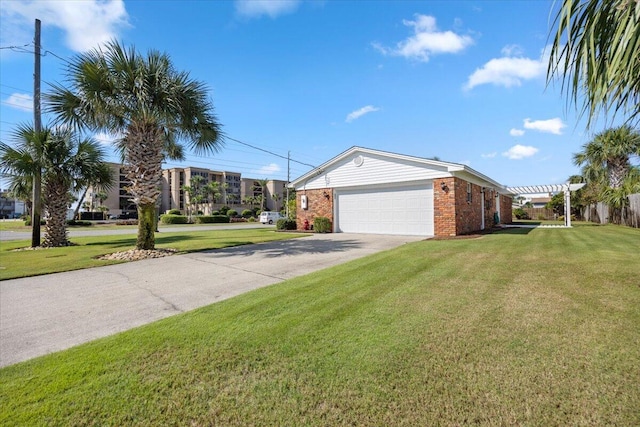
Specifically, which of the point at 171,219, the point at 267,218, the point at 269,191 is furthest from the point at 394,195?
the point at 269,191

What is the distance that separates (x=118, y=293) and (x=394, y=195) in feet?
38.8

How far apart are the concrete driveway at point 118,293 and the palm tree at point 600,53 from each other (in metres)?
4.89

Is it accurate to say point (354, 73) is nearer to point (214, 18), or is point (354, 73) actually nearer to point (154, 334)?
point (214, 18)

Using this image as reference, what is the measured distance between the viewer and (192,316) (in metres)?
3.79

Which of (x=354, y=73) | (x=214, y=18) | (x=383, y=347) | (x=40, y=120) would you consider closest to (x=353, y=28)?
(x=354, y=73)

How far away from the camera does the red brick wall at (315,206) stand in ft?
54.3

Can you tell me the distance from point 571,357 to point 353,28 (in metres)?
12.2

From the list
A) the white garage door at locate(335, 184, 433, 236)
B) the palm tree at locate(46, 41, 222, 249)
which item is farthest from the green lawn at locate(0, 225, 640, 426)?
the white garage door at locate(335, 184, 433, 236)

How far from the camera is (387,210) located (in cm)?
1456

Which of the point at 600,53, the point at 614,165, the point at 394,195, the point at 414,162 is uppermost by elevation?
the point at 614,165

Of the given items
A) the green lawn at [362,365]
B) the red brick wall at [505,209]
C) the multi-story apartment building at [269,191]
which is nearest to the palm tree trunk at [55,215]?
Result: the green lawn at [362,365]

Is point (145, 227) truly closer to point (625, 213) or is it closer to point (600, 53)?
point (600, 53)

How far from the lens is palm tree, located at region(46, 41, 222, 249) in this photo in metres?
8.52

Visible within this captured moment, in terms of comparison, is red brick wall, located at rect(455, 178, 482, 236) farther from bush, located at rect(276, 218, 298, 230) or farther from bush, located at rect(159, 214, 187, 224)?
bush, located at rect(159, 214, 187, 224)
